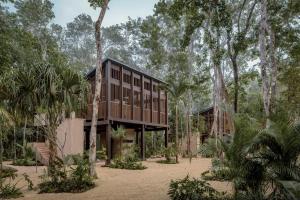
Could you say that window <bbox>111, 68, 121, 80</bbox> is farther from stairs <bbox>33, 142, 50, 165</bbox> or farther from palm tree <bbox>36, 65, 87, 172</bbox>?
palm tree <bbox>36, 65, 87, 172</bbox>

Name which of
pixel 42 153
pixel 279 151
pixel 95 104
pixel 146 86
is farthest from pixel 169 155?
pixel 279 151

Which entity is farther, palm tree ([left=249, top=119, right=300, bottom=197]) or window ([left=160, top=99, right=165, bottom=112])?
window ([left=160, top=99, right=165, bottom=112])

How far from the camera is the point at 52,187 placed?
9375 millimetres

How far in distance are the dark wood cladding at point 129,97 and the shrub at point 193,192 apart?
9.54 metres

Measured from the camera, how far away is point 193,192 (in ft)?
23.9

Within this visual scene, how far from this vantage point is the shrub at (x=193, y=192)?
23.7 ft

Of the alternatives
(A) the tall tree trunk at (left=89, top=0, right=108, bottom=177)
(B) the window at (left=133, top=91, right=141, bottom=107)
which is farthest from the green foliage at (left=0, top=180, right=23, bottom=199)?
(B) the window at (left=133, top=91, right=141, bottom=107)

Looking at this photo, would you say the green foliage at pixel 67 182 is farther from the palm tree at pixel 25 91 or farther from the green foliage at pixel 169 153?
the green foliage at pixel 169 153

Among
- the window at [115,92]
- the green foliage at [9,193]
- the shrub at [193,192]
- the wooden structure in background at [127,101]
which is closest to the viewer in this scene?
the shrub at [193,192]

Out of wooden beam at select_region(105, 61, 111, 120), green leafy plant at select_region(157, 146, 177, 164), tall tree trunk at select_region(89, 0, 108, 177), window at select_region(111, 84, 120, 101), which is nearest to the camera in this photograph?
tall tree trunk at select_region(89, 0, 108, 177)

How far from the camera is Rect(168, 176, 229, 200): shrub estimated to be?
7213mm

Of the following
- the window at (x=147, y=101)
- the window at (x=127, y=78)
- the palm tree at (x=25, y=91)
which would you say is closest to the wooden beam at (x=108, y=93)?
the window at (x=127, y=78)

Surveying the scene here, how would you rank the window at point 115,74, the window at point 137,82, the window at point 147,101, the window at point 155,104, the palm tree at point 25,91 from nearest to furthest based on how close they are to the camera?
the palm tree at point 25,91 → the window at point 115,74 → the window at point 137,82 → the window at point 147,101 → the window at point 155,104

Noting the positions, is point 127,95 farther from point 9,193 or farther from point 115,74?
point 9,193
